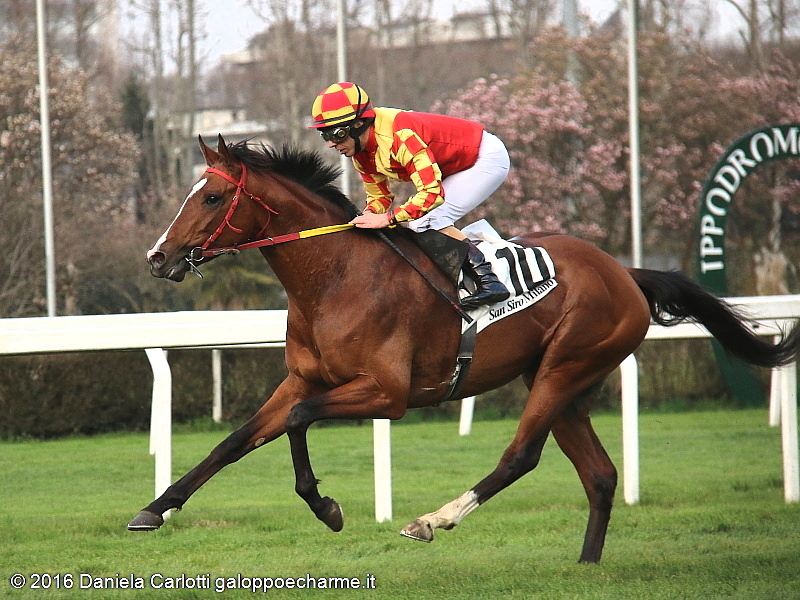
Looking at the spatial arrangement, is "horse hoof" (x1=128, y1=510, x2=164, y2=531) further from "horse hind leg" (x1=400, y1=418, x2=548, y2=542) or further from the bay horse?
"horse hind leg" (x1=400, y1=418, x2=548, y2=542)

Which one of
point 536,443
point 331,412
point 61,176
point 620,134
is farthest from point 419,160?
point 620,134

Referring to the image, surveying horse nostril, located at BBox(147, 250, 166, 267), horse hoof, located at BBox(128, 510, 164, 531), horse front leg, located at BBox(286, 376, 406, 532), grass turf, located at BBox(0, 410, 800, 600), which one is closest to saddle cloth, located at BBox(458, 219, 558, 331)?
horse front leg, located at BBox(286, 376, 406, 532)

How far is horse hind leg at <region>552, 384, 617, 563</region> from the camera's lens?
4.20 m

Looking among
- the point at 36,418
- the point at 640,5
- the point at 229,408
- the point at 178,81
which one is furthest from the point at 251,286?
the point at 640,5

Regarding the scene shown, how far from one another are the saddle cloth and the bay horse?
0.14 ft

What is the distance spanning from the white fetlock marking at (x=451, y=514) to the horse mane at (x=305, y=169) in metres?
1.09

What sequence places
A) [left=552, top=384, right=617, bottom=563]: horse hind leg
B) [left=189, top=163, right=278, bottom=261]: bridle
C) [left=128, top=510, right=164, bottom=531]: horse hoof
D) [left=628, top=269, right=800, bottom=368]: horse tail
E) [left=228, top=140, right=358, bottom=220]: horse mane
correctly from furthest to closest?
[left=628, top=269, right=800, bottom=368]: horse tail < [left=552, top=384, right=617, bottom=563]: horse hind leg < [left=228, top=140, right=358, bottom=220]: horse mane < [left=189, top=163, right=278, bottom=261]: bridle < [left=128, top=510, right=164, bottom=531]: horse hoof

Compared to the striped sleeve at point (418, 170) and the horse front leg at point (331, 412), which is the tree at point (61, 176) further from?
the striped sleeve at point (418, 170)

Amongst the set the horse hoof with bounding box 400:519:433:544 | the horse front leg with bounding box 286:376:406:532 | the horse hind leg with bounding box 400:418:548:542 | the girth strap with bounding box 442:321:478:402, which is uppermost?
the girth strap with bounding box 442:321:478:402

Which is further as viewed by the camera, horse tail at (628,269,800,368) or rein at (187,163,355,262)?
horse tail at (628,269,800,368)

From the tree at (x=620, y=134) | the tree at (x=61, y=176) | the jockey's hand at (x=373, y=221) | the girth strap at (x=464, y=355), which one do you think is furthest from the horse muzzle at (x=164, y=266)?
the tree at (x=620, y=134)

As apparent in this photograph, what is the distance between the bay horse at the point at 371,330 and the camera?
11.9 feet

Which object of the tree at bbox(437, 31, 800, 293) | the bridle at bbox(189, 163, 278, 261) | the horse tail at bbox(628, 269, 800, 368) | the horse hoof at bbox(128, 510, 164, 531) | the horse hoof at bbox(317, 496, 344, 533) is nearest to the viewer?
the horse hoof at bbox(128, 510, 164, 531)

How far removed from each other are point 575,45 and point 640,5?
1692mm
